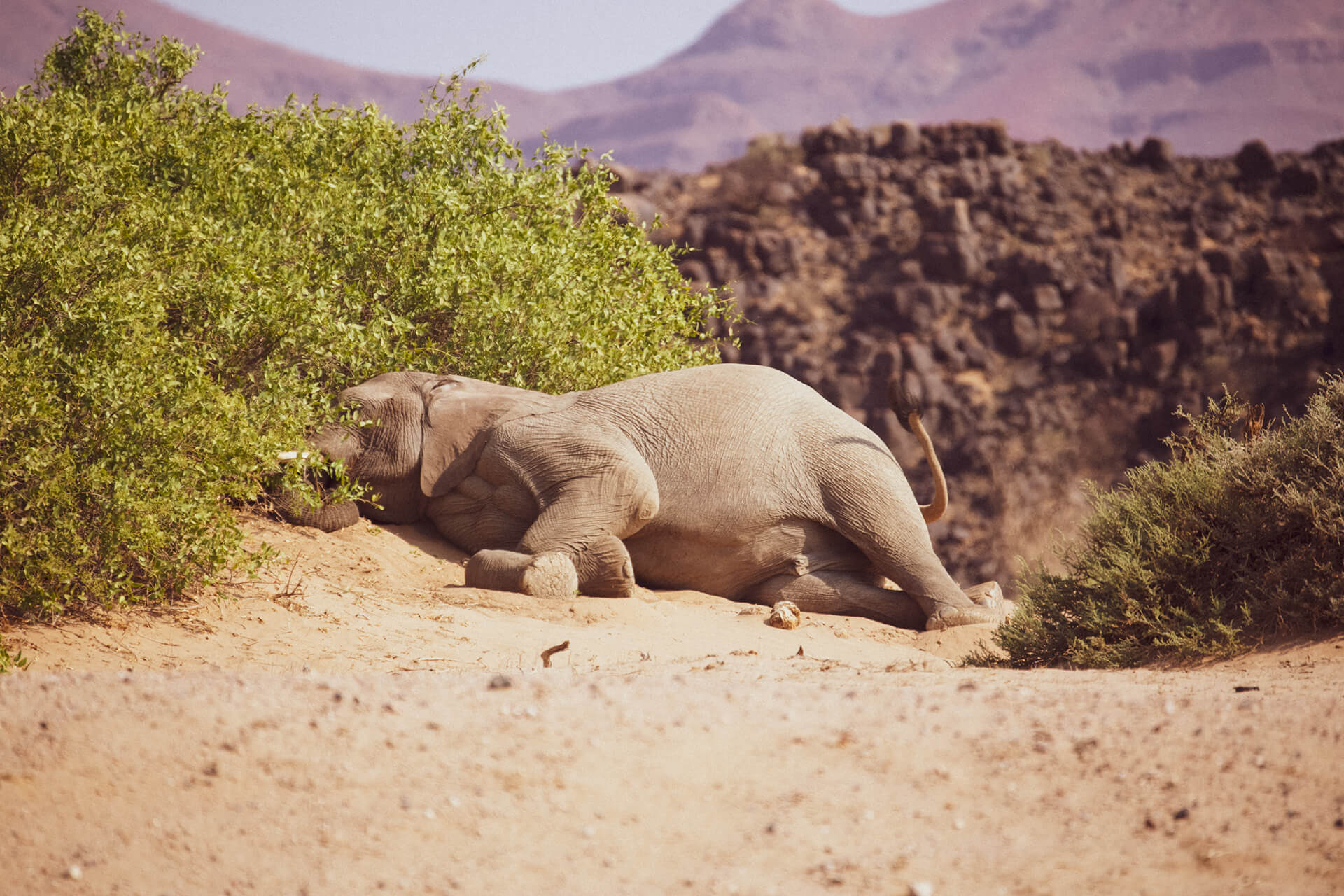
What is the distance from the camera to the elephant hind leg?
7.46m

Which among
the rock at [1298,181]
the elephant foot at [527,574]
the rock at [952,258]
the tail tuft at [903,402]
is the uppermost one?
the rock at [1298,181]

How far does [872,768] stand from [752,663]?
1.85 m

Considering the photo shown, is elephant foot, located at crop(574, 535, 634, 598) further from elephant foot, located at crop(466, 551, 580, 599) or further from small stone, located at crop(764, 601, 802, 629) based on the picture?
small stone, located at crop(764, 601, 802, 629)

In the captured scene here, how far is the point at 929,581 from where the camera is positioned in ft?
24.0

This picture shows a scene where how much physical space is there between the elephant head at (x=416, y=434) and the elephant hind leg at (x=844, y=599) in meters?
1.99

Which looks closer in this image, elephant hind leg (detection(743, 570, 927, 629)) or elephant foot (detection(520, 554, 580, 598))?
elephant foot (detection(520, 554, 580, 598))

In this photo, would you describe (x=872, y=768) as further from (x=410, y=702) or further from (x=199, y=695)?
(x=199, y=695)

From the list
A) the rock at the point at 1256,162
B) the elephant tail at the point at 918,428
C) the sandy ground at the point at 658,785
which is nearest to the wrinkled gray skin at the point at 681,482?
the elephant tail at the point at 918,428

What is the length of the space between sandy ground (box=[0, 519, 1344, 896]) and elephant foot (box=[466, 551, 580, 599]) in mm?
2370

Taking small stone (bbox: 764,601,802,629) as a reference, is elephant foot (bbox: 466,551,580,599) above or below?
above

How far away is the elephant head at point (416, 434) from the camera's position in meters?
7.59

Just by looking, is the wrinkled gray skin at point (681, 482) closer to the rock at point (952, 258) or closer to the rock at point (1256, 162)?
the rock at point (952, 258)

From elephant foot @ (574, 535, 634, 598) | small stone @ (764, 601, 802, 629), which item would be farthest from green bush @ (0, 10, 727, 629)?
small stone @ (764, 601, 802, 629)

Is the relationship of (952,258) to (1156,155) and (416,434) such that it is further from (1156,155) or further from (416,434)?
(416,434)
